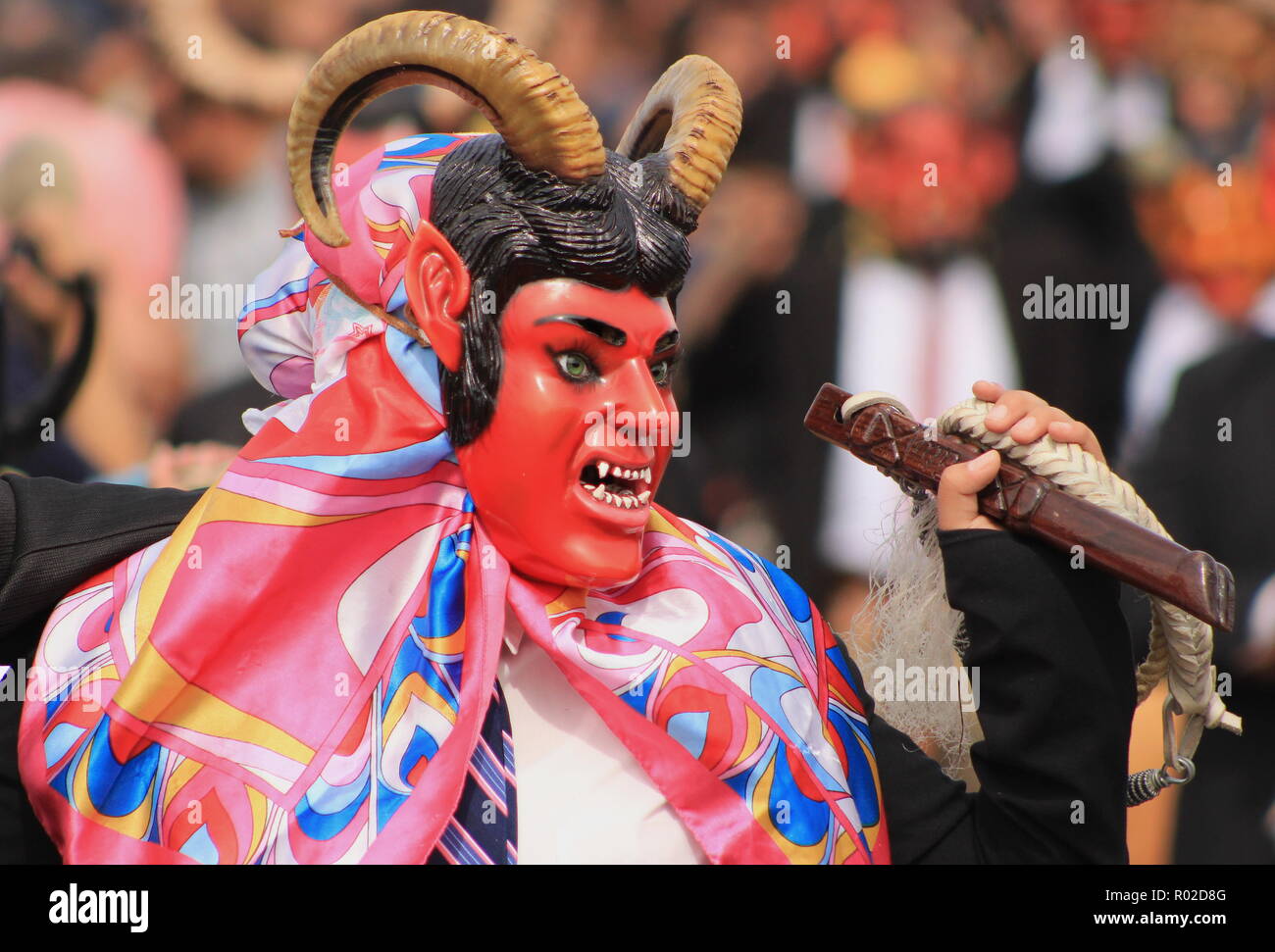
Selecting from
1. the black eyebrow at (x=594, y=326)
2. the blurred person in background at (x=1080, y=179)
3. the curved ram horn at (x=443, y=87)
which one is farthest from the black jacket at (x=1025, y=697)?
the blurred person in background at (x=1080, y=179)

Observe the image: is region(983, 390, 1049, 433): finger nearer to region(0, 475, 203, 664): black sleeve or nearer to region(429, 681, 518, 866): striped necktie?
region(429, 681, 518, 866): striped necktie

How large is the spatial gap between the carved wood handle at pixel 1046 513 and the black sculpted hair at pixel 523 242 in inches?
13.6

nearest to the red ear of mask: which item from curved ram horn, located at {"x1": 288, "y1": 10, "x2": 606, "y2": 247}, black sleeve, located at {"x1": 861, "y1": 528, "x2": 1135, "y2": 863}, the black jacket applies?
curved ram horn, located at {"x1": 288, "y1": 10, "x2": 606, "y2": 247}

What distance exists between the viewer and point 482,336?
1917 millimetres

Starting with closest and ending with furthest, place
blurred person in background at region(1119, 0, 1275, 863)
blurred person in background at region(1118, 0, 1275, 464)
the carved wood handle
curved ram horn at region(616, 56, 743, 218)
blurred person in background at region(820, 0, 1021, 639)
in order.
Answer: the carved wood handle → curved ram horn at region(616, 56, 743, 218) → blurred person in background at region(1119, 0, 1275, 863) → blurred person in background at region(820, 0, 1021, 639) → blurred person in background at region(1118, 0, 1275, 464)

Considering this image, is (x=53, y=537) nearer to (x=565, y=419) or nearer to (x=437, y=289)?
(x=437, y=289)

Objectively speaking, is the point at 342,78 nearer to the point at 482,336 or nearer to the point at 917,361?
the point at 482,336

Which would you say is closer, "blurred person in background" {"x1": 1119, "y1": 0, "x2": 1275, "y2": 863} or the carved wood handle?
the carved wood handle

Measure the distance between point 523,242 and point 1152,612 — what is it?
1.00 m

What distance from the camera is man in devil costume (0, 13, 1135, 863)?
1854mm

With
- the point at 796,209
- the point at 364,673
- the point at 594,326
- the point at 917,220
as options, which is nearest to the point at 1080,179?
the point at 917,220

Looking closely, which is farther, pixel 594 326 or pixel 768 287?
pixel 768 287

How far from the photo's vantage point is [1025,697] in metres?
1.95

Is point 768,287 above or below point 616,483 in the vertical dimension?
above
